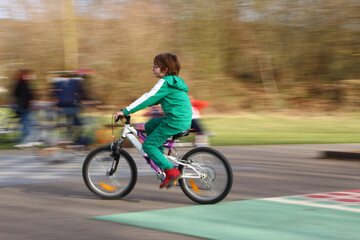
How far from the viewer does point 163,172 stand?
6047 mm

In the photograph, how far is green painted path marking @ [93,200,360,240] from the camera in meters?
4.58

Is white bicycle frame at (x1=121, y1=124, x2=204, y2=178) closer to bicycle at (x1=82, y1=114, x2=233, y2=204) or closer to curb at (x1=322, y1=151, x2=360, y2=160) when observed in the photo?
bicycle at (x1=82, y1=114, x2=233, y2=204)

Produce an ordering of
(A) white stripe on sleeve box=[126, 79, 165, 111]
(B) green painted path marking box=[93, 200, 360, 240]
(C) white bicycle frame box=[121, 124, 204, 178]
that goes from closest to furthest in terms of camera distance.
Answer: (B) green painted path marking box=[93, 200, 360, 240]
(A) white stripe on sleeve box=[126, 79, 165, 111]
(C) white bicycle frame box=[121, 124, 204, 178]

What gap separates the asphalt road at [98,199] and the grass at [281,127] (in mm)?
4974

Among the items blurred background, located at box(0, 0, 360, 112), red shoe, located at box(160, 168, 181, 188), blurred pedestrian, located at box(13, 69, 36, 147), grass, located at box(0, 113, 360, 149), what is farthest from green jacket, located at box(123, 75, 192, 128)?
blurred background, located at box(0, 0, 360, 112)

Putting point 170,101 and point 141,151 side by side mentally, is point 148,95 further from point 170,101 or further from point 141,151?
point 141,151

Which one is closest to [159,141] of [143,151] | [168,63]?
[143,151]

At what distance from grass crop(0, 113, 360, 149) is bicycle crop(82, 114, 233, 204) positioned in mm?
8018

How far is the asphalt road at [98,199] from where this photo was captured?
477 centimetres

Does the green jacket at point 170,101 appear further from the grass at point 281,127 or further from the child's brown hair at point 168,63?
the grass at point 281,127

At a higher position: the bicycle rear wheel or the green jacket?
the green jacket

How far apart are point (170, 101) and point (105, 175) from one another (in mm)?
1154

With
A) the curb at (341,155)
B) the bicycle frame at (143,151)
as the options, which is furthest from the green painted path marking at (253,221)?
the curb at (341,155)

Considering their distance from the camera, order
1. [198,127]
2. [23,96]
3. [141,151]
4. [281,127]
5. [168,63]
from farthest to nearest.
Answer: [281,127] → [23,96] → [198,127] → [141,151] → [168,63]
